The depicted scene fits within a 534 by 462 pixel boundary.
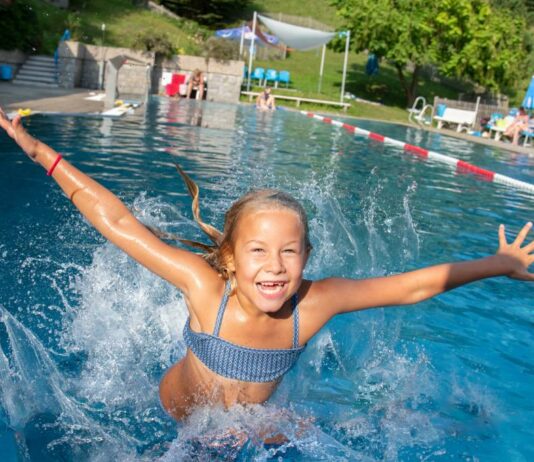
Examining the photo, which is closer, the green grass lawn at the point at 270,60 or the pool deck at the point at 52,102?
the pool deck at the point at 52,102

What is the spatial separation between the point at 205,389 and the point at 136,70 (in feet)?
83.6

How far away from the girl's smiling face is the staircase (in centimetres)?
2223

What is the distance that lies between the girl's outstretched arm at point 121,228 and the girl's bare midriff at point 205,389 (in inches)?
14.4

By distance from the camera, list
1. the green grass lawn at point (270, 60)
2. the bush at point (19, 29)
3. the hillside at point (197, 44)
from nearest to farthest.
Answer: the bush at point (19, 29)
the hillside at point (197, 44)
the green grass lawn at point (270, 60)

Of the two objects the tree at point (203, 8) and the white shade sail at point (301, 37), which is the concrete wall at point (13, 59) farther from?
the tree at point (203, 8)

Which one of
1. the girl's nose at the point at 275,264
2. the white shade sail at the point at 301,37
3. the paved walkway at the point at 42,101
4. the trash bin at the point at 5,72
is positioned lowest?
the paved walkway at the point at 42,101

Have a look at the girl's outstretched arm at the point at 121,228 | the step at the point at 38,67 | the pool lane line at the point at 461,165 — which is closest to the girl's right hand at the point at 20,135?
the girl's outstretched arm at the point at 121,228

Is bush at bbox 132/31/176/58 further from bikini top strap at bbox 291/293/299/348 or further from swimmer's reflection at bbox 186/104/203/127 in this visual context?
bikini top strap at bbox 291/293/299/348

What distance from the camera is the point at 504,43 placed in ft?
108

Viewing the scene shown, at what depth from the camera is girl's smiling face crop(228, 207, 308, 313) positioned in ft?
7.62

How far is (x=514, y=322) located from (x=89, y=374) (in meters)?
3.46

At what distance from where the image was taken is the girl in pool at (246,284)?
236 centimetres

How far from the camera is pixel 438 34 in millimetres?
32594

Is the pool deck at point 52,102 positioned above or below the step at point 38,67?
below
